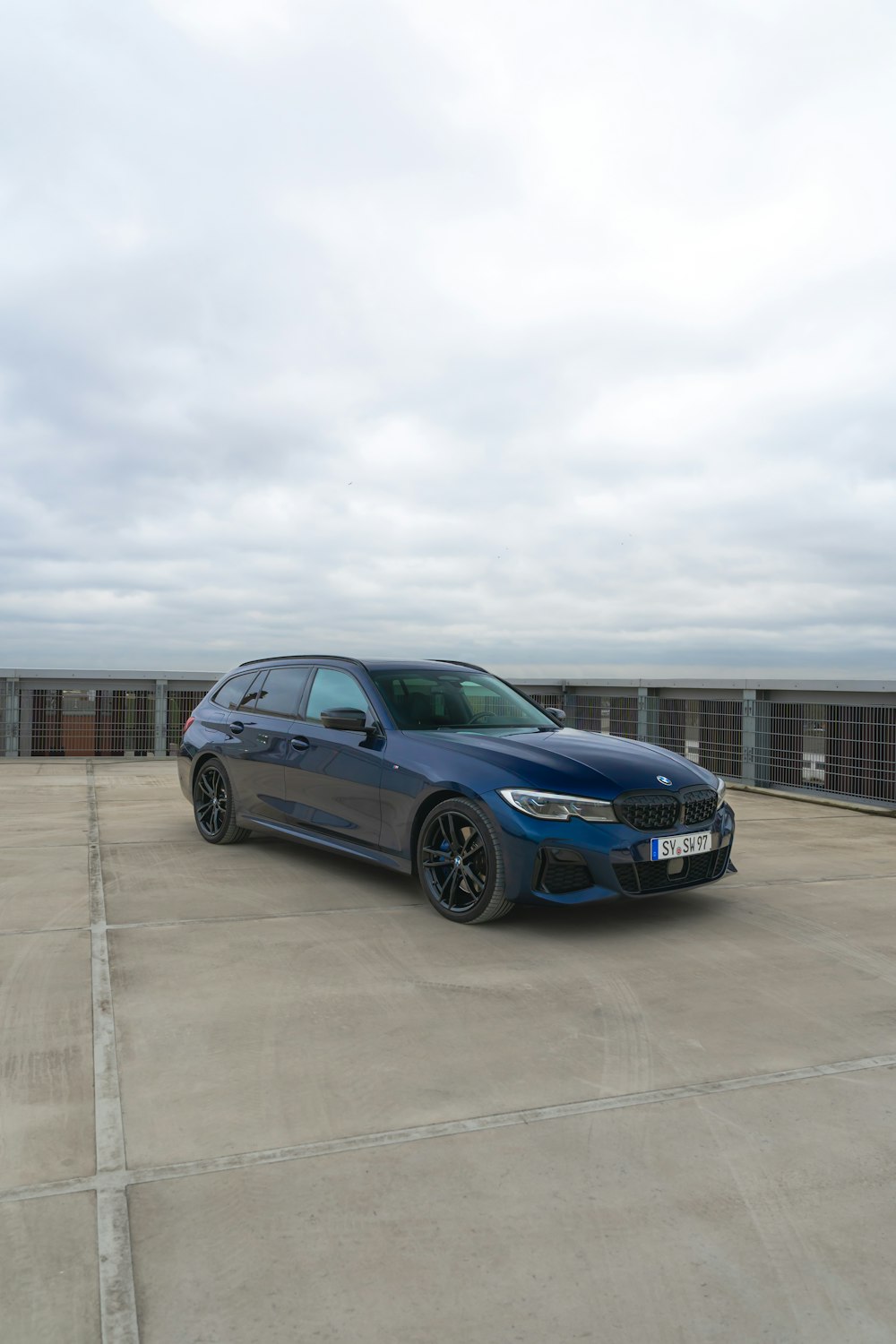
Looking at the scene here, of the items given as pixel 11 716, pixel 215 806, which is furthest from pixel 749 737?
pixel 11 716

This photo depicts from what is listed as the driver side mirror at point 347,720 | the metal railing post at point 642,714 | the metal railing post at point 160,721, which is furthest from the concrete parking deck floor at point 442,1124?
the metal railing post at point 160,721

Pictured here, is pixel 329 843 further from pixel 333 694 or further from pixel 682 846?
pixel 682 846

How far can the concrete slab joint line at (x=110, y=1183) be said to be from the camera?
75.7 inches

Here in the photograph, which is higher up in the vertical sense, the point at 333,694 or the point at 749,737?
the point at 333,694

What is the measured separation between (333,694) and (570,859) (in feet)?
6.80

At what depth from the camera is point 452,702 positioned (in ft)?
19.5

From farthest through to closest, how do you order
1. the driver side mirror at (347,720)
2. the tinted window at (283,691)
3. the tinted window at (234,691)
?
the tinted window at (234,691) → the tinted window at (283,691) → the driver side mirror at (347,720)

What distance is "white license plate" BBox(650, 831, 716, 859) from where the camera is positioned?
15.4ft

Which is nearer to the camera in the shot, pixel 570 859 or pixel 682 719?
pixel 570 859

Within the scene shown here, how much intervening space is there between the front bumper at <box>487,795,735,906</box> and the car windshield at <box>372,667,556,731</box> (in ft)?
3.78

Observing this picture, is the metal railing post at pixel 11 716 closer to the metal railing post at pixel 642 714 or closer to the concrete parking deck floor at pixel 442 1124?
the metal railing post at pixel 642 714

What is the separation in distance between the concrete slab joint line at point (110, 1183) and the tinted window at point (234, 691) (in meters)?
2.75

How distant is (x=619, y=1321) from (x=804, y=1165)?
0.82m

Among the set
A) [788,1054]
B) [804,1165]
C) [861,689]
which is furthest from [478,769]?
[861,689]
